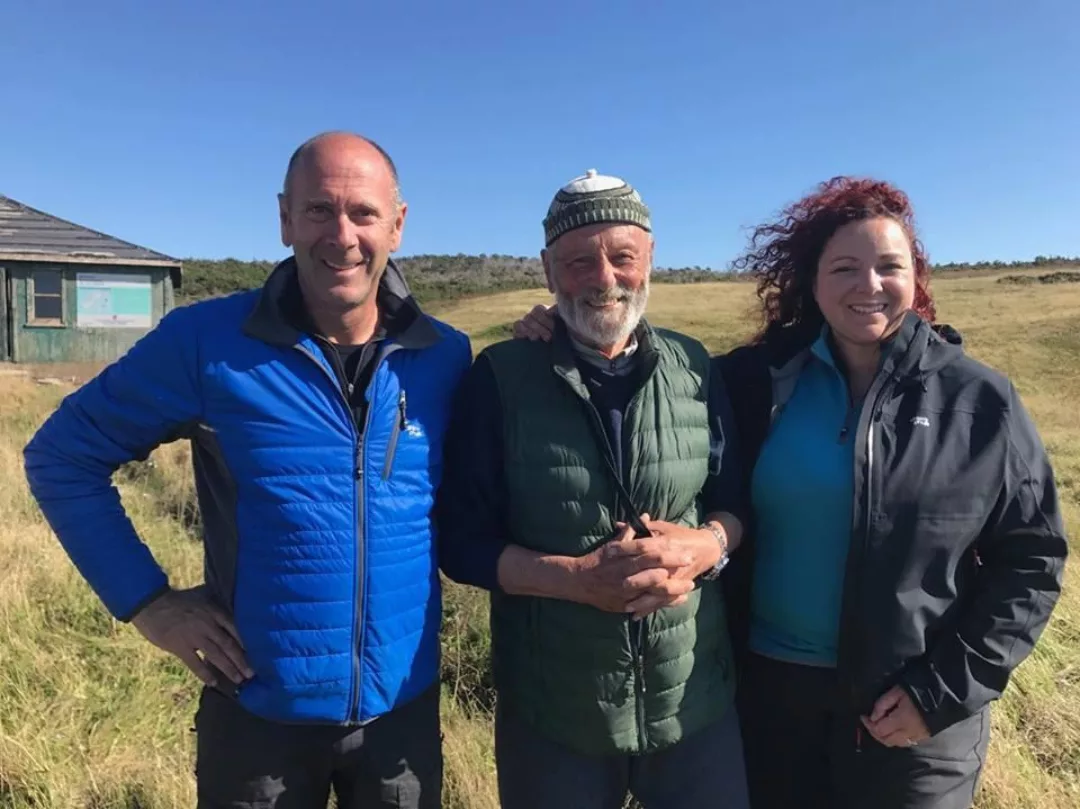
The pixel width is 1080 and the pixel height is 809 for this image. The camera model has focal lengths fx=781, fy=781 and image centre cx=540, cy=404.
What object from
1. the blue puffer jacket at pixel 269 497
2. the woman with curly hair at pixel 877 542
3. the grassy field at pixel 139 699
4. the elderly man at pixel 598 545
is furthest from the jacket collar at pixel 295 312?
the grassy field at pixel 139 699

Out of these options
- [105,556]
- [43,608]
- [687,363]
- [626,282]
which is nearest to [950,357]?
[687,363]

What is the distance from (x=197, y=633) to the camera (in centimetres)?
227

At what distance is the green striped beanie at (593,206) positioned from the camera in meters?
2.66

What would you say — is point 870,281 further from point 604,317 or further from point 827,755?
point 827,755

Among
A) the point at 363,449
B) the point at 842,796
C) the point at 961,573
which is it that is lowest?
the point at 842,796

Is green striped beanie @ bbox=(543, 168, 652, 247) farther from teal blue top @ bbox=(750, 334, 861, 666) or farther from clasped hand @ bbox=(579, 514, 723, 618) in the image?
clasped hand @ bbox=(579, 514, 723, 618)

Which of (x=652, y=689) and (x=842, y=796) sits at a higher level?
(x=652, y=689)

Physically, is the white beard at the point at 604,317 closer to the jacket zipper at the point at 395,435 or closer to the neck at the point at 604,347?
the neck at the point at 604,347

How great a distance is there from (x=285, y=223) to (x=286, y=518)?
933mm

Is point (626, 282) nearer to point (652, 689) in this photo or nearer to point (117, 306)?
point (652, 689)

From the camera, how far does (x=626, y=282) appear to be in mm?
2676

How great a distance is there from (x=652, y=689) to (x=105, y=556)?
66.7 inches

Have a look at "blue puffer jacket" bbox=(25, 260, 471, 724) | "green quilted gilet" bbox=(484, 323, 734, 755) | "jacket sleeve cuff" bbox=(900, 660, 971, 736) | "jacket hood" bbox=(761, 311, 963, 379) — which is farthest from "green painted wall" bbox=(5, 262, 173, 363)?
"jacket sleeve cuff" bbox=(900, 660, 971, 736)

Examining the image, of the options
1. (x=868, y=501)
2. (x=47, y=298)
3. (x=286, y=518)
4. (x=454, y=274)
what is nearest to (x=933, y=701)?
(x=868, y=501)
